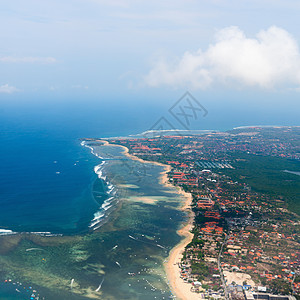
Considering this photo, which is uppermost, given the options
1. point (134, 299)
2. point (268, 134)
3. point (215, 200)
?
point (268, 134)

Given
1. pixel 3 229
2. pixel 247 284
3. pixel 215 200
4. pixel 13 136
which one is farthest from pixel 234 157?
pixel 13 136

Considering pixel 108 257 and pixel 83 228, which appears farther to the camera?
pixel 83 228

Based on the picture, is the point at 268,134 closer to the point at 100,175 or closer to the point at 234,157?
the point at 234,157

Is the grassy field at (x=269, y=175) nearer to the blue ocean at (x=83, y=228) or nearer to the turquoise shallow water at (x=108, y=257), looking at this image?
the blue ocean at (x=83, y=228)

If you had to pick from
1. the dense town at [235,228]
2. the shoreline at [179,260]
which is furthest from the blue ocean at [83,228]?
the dense town at [235,228]

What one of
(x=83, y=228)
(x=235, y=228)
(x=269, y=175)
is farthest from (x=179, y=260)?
(x=269, y=175)

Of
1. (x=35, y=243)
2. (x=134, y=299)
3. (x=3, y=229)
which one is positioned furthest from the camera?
(x=3, y=229)

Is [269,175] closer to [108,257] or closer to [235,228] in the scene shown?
[235,228]
